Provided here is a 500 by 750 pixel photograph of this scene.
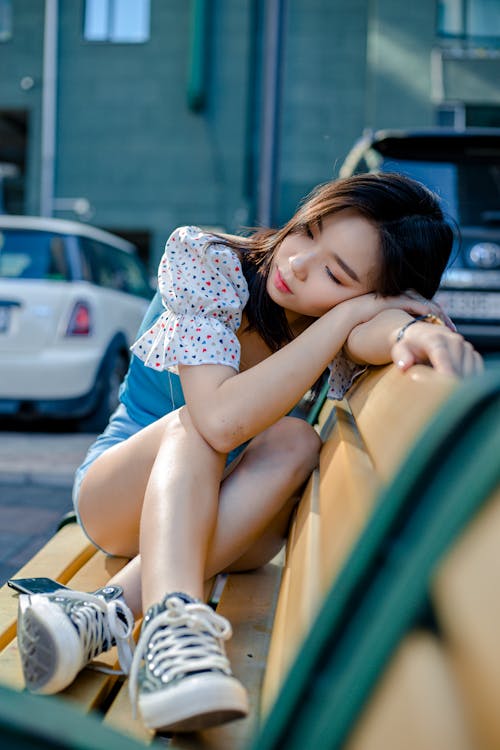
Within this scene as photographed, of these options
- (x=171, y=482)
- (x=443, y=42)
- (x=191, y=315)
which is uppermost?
(x=443, y=42)

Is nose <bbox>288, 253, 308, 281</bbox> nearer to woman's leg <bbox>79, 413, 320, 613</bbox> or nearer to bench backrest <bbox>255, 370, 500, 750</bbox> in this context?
woman's leg <bbox>79, 413, 320, 613</bbox>

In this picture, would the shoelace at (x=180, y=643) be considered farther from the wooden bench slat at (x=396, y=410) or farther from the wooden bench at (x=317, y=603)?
the wooden bench slat at (x=396, y=410)

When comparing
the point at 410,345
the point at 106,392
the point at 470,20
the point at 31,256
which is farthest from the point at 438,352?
the point at 470,20

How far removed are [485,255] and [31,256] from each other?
3.09 meters

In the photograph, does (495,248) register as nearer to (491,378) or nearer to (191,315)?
(191,315)

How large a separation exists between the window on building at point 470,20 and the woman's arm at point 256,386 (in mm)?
16651

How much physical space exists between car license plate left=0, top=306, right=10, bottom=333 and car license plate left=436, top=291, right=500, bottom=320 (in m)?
2.90

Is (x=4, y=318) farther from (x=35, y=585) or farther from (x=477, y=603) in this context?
(x=477, y=603)

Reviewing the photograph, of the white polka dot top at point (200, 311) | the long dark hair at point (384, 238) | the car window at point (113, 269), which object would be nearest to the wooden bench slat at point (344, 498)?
the white polka dot top at point (200, 311)

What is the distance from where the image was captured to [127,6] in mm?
17891

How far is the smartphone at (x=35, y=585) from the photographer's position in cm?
175

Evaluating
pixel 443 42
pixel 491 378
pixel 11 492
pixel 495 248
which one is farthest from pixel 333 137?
pixel 491 378

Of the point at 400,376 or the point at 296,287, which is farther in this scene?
the point at 296,287

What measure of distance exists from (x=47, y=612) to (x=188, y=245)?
92 cm
